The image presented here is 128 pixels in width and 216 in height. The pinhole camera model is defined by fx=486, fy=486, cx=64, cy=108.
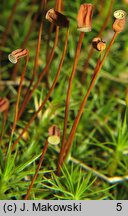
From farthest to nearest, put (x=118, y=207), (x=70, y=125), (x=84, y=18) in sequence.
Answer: (x=70, y=125) < (x=118, y=207) < (x=84, y=18)

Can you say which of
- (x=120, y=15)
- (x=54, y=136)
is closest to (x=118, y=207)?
(x=54, y=136)

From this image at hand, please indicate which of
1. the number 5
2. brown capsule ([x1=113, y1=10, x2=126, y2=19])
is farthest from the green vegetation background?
brown capsule ([x1=113, y1=10, x2=126, y2=19])

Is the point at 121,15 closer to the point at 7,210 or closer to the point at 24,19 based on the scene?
Answer: the point at 7,210

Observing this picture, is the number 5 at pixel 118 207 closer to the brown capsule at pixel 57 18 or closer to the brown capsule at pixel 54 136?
the brown capsule at pixel 54 136

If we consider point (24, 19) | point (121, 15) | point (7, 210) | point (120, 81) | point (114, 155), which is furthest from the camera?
point (24, 19)

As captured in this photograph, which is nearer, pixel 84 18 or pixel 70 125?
pixel 84 18

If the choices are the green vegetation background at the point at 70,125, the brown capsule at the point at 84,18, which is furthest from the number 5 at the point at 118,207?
the brown capsule at the point at 84,18

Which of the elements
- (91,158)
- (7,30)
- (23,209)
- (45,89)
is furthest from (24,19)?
(23,209)

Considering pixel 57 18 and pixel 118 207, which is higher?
pixel 57 18

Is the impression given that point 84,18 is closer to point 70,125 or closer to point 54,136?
point 54,136
